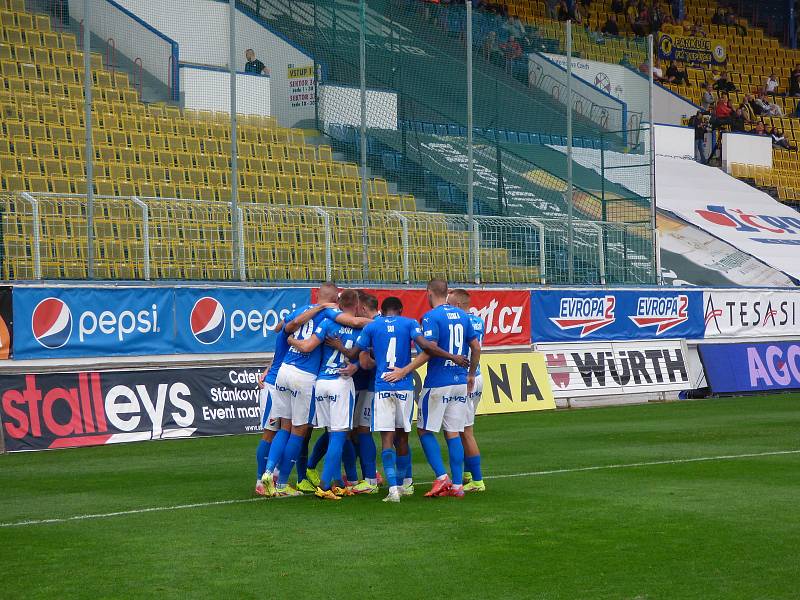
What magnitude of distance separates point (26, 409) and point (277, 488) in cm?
630

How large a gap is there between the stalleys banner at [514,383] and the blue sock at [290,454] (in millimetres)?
10035

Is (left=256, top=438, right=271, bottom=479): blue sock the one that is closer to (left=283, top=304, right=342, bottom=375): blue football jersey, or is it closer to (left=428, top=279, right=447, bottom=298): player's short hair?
(left=283, top=304, right=342, bottom=375): blue football jersey

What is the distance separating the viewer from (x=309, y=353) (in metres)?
11.7

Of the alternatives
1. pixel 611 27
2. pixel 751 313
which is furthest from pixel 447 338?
pixel 611 27

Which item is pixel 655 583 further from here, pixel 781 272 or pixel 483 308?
pixel 781 272

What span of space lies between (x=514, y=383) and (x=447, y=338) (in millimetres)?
11459

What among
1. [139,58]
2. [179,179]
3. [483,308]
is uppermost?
[139,58]

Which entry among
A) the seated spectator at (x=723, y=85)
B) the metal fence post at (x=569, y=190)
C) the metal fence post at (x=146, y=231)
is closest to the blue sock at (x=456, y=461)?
the metal fence post at (x=146, y=231)

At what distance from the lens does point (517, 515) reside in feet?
33.2

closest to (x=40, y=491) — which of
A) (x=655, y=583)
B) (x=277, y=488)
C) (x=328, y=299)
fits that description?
(x=277, y=488)

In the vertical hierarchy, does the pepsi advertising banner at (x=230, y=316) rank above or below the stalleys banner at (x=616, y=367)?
above

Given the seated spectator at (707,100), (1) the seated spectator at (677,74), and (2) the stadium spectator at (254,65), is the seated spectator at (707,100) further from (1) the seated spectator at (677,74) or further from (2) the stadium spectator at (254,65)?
(2) the stadium spectator at (254,65)

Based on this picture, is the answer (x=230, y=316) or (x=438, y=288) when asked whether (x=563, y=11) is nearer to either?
(x=230, y=316)

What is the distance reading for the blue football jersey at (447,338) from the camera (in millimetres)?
11461
